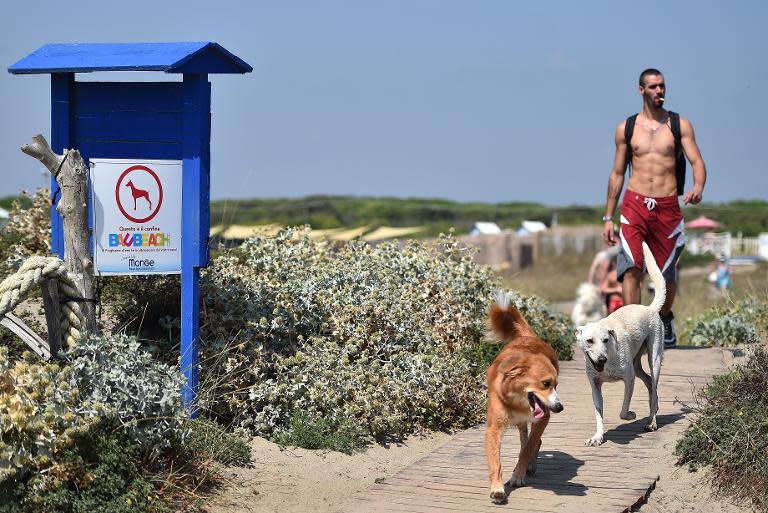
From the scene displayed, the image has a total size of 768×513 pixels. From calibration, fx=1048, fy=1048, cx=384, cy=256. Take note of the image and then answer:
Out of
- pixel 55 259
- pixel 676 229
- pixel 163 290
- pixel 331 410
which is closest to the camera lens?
pixel 55 259

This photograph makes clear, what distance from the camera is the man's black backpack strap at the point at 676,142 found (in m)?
10.1

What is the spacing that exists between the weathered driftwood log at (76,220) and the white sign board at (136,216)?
0.69 feet

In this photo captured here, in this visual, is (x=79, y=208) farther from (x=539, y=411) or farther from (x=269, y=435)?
(x=539, y=411)

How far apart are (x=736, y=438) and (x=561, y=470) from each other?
3.89 feet

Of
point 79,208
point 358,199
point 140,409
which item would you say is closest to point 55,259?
point 79,208

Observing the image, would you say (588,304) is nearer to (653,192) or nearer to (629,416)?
(653,192)

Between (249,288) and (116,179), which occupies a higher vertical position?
(116,179)

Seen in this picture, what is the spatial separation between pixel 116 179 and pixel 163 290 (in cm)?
182

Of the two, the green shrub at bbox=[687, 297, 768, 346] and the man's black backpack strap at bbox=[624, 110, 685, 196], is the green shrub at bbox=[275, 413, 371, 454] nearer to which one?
the man's black backpack strap at bbox=[624, 110, 685, 196]

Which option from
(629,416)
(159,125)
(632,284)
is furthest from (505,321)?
(632,284)

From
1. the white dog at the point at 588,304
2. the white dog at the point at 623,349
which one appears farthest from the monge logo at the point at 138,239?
the white dog at the point at 588,304

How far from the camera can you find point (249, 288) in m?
9.04

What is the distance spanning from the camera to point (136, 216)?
7410mm

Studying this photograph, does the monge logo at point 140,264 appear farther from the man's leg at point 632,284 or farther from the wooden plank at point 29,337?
the man's leg at point 632,284
